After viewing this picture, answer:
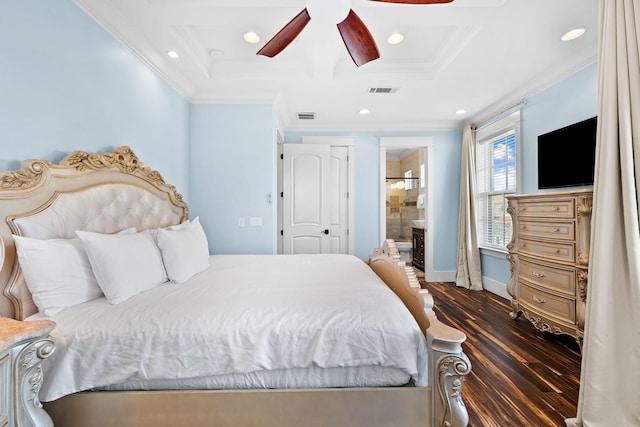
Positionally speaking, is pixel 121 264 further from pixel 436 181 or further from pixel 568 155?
pixel 436 181

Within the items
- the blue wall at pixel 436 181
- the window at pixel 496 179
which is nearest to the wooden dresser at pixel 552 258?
the window at pixel 496 179

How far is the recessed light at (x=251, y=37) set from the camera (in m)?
2.20

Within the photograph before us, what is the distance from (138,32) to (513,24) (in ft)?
9.36

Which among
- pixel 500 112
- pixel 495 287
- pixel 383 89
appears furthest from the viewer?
pixel 495 287

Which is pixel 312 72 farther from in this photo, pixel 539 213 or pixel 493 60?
pixel 539 213

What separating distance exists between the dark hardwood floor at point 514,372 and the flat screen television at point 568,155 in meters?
1.48

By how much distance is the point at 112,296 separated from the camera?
132 centimetres

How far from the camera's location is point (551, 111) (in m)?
2.82

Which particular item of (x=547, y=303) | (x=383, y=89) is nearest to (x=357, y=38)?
(x=383, y=89)

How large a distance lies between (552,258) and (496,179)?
1734mm

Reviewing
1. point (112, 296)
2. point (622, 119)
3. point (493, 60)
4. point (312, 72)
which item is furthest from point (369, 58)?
point (112, 296)

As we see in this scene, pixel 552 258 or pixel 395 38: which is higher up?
pixel 395 38

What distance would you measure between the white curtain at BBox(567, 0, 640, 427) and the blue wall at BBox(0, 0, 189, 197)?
2897 mm

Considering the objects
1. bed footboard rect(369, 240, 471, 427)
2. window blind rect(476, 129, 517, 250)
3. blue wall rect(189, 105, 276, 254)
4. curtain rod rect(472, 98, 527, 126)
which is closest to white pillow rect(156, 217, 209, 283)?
blue wall rect(189, 105, 276, 254)
